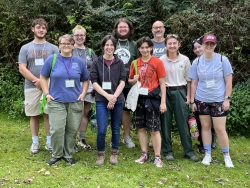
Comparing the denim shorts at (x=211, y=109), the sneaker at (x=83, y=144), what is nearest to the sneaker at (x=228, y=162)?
the denim shorts at (x=211, y=109)

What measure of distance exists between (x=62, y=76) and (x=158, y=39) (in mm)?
1807

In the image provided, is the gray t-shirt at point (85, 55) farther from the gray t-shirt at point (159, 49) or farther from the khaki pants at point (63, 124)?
the gray t-shirt at point (159, 49)

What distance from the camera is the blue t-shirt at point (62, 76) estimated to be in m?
4.09

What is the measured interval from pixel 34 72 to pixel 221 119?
9.74 ft

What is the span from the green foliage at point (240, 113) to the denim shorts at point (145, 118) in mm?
2323

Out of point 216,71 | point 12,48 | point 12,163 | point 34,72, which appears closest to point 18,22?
point 12,48

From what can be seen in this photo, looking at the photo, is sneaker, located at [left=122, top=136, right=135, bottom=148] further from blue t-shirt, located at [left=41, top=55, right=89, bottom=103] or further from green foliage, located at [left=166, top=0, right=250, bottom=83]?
green foliage, located at [left=166, top=0, right=250, bottom=83]

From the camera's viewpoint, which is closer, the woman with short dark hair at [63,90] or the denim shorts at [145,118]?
the woman with short dark hair at [63,90]

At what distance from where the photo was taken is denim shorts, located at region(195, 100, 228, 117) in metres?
4.26

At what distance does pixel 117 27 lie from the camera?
483 cm

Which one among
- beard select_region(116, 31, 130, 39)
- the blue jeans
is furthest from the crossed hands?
beard select_region(116, 31, 130, 39)

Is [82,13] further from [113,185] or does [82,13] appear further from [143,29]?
[113,185]

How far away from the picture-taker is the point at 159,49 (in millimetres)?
4887

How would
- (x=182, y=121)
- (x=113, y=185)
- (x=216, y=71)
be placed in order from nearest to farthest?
(x=113, y=185)
(x=216, y=71)
(x=182, y=121)
